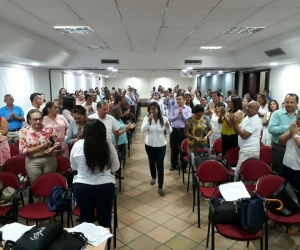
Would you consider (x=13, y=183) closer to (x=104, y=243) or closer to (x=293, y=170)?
(x=104, y=243)

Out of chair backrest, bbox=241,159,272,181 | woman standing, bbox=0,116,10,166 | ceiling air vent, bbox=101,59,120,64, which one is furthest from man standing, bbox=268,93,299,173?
ceiling air vent, bbox=101,59,120,64

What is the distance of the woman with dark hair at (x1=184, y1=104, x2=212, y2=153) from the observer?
4242 mm

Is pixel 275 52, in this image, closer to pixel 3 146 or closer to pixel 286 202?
pixel 286 202

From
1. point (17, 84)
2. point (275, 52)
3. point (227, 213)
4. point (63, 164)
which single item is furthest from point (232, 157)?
point (17, 84)

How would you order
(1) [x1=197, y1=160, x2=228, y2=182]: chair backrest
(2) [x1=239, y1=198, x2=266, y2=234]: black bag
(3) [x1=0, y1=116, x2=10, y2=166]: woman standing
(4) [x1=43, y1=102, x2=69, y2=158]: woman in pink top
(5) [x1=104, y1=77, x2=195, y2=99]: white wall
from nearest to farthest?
1. (2) [x1=239, y1=198, x2=266, y2=234]: black bag
2. (1) [x1=197, y1=160, x2=228, y2=182]: chair backrest
3. (3) [x1=0, y1=116, x2=10, y2=166]: woman standing
4. (4) [x1=43, y1=102, x2=69, y2=158]: woman in pink top
5. (5) [x1=104, y1=77, x2=195, y2=99]: white wall

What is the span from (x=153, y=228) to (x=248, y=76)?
34.4 ft

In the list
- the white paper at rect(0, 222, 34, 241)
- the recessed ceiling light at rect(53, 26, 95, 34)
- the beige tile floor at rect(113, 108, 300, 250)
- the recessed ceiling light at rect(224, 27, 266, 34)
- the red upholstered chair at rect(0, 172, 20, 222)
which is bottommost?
the beige tile floor at rect(113, 108, 300, 250)

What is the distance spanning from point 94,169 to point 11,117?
4157 mm

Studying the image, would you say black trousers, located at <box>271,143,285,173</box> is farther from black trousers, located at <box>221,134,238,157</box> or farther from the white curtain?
the white curtain

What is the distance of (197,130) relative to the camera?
4.29m

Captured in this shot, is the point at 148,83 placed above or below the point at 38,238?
above

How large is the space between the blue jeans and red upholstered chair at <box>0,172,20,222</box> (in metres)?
0.88

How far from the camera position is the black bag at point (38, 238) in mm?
1514

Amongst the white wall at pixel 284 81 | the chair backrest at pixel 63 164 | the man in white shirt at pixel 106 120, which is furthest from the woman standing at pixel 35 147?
→ the white wall at pixel 284 81
